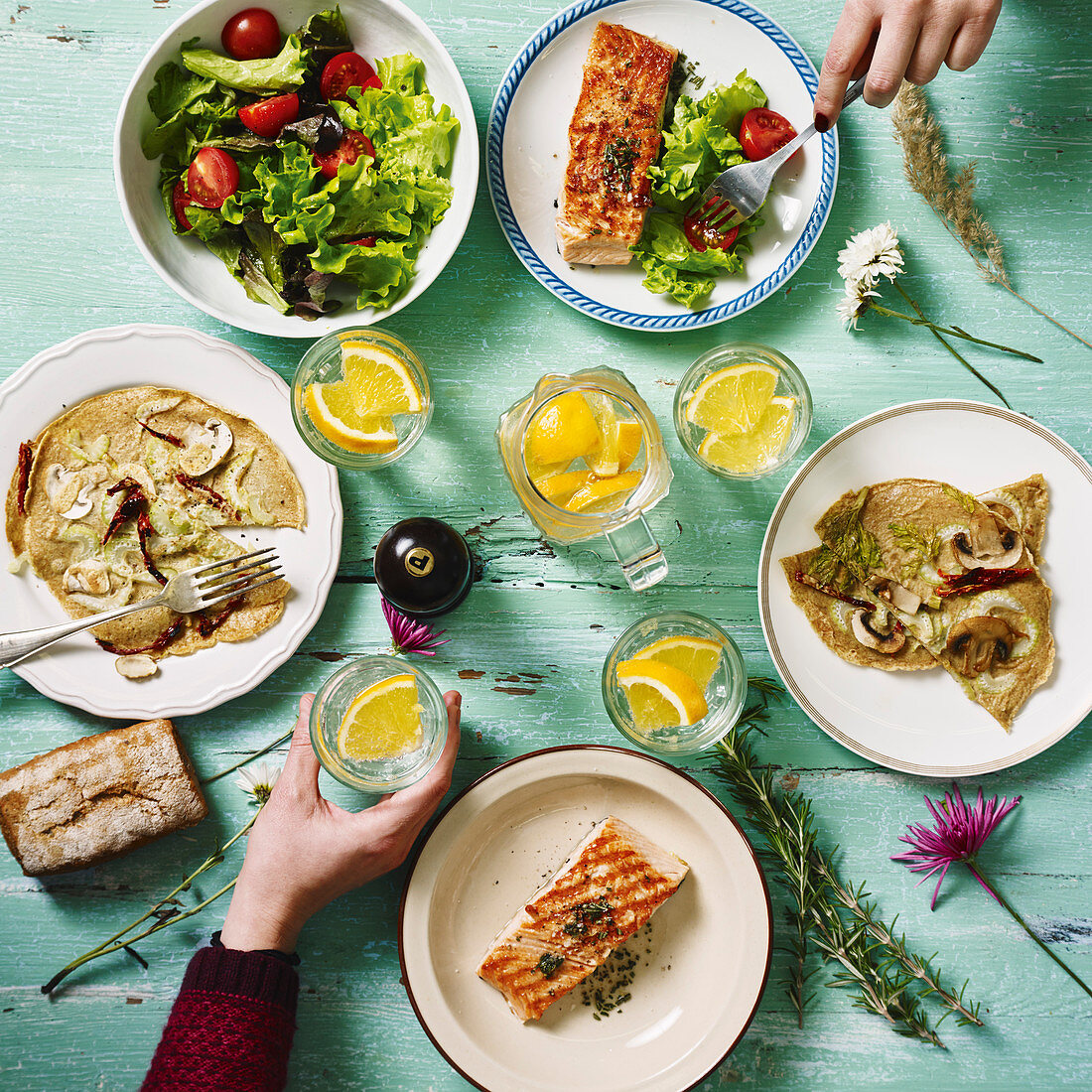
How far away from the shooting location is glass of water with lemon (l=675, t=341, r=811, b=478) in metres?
1.79

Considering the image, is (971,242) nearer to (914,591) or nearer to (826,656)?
(914,591)

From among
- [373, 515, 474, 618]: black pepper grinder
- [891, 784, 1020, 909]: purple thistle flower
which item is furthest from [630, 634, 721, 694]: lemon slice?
[891, 784, 1020, 909]: purple thistle flower

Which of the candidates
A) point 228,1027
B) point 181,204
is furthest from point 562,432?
point 228,1027

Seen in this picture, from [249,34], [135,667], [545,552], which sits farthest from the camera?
[545,552]

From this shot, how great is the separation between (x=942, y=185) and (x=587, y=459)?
47.1 inches

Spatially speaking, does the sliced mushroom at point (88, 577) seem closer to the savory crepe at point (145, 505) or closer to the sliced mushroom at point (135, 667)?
the savory crepe at point (145, 505)

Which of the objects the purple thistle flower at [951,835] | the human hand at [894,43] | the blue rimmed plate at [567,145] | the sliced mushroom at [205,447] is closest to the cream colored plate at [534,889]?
the purple thistle flower at [951,835]

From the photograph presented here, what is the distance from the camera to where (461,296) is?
1.99 m

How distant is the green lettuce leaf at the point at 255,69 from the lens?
1740mm

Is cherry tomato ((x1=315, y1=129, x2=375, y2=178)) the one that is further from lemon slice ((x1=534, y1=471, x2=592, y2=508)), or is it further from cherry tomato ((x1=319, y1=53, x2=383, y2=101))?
lemon slice ((x1=534, y1=471, x2=592, y2=508))

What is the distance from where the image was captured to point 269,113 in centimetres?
177

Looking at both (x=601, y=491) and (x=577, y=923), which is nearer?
(x=601, y=491)

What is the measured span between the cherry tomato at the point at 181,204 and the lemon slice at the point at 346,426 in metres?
0.54

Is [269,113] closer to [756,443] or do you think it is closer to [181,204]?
[181,204]
